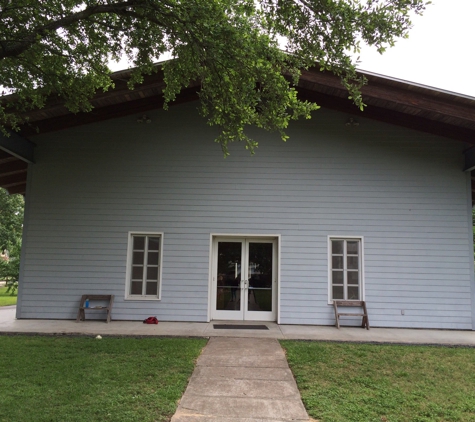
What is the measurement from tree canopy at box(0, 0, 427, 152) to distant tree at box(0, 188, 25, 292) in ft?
72.8

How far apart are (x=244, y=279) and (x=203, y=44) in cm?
525

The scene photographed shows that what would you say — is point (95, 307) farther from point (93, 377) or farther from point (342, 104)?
point (342, 104)

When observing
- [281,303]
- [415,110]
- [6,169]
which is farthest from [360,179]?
[6,169]

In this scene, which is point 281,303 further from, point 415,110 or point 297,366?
point 415,110

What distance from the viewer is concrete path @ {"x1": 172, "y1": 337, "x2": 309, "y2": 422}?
371cm

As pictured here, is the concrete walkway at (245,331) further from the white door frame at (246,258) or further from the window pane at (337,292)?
the window pane at (337,292)

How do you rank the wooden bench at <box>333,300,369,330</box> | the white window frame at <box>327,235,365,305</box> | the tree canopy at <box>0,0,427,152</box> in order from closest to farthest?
1. the tree canopy at <box>0,0,427,152</box>
2. the wooden bench at <box>333,300,369,330</box>
3. the white window frame at <box>327,235,365,305</box>

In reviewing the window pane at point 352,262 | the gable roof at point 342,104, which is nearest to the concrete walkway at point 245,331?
the window pane at point 352,262

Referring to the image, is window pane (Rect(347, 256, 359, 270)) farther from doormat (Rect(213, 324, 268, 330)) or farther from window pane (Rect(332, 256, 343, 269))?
doormat (Rect(213, 324, 268, 330))

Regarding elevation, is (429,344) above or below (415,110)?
below

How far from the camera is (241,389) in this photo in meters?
4.41

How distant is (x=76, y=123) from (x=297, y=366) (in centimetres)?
709

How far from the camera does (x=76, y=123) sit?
886cm

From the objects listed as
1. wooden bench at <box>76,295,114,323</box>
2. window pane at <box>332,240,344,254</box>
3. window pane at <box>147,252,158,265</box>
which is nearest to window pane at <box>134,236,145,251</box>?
window pane at <box>147,252,158,265</box>
